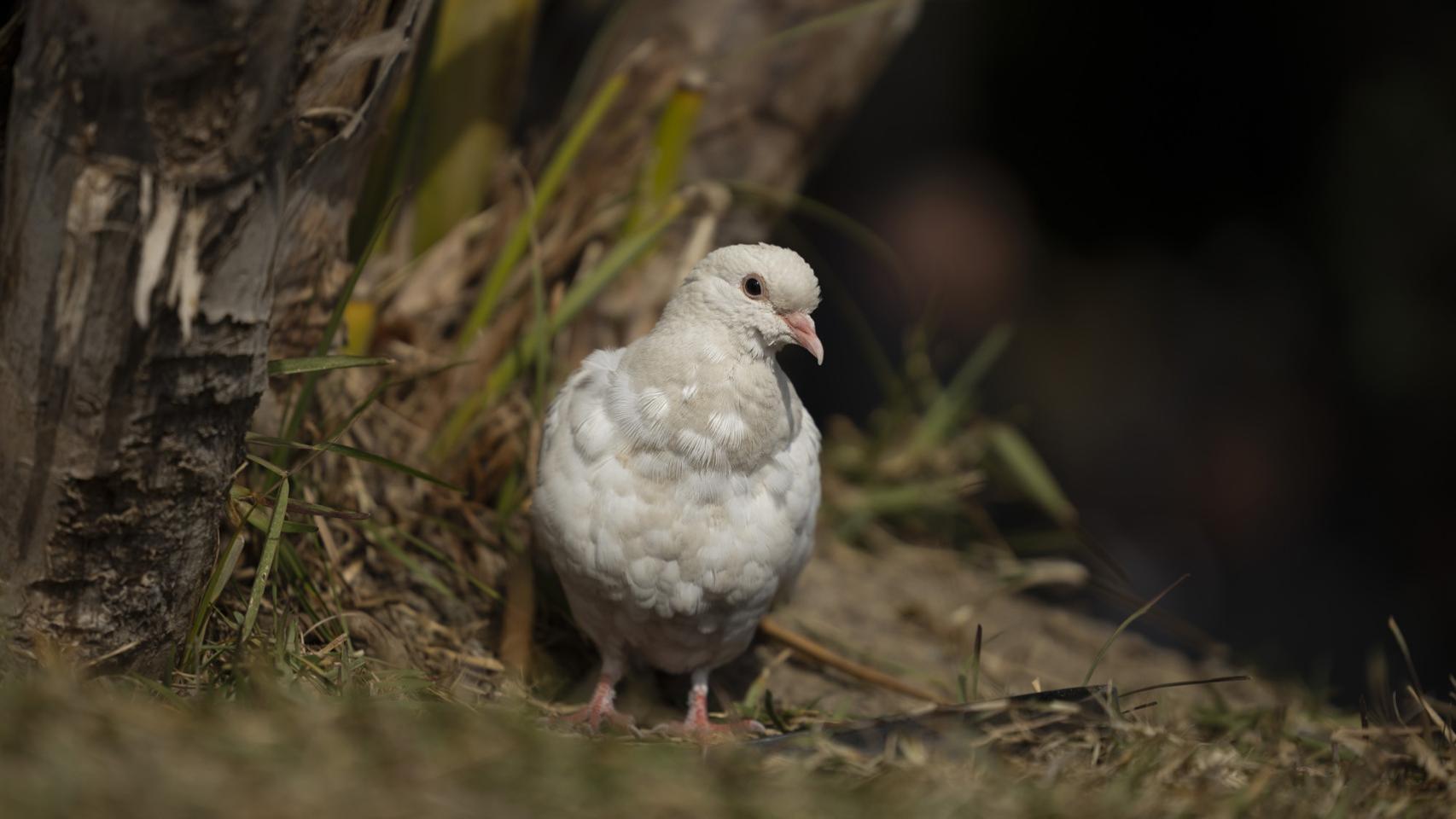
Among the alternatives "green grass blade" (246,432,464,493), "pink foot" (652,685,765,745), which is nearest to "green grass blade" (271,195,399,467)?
"green grass blade" (246,432,464,493)

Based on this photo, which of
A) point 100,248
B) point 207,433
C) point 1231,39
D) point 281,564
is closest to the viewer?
point 100,248

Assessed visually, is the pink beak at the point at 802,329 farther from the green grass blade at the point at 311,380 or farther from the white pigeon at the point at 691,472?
the green grass blade at the point at 311,380

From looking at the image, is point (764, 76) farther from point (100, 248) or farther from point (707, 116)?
point (100, 248)

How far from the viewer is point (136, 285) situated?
5.18ft

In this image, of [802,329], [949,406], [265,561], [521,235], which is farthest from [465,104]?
[949,406]

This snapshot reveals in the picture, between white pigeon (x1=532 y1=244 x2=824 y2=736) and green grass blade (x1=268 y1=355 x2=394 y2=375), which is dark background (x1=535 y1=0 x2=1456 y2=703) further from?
green grass blade (x1=268 y1=355 x2=394 y2=375)

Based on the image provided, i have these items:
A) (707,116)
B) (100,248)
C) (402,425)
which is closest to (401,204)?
(402,425)

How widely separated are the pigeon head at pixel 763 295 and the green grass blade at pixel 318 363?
2.22 ft

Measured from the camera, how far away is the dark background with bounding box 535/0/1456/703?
479 centimetres

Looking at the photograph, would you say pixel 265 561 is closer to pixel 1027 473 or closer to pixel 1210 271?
pixel 1027 473

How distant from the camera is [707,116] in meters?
3.86

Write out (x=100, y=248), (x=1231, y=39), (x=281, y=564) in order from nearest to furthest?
1. (x=100, y=248)
2. (x=281, y=564)
3. (x=1231, y=39)

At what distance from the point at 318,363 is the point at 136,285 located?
0.57 m

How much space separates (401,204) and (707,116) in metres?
1.13
